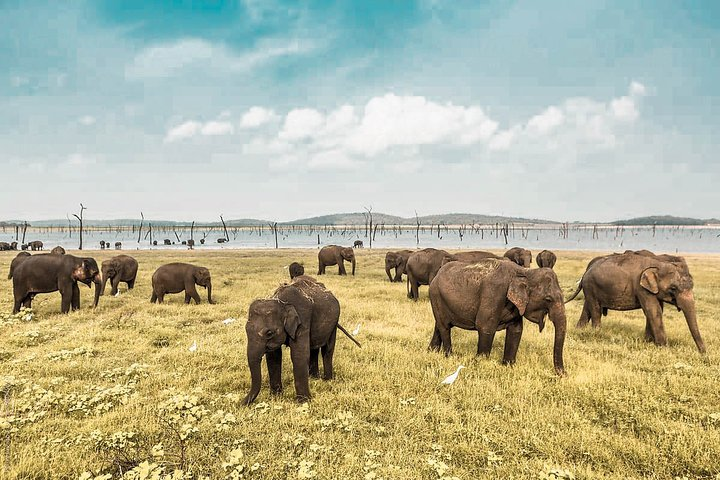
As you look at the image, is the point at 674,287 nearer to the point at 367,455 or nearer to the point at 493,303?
the point at 493,303

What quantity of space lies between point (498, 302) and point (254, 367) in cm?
536

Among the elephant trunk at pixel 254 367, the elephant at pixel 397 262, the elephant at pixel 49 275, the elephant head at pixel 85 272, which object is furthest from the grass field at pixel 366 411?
the elephant at pixel 397 262

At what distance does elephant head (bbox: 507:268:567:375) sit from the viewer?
802 centimetres

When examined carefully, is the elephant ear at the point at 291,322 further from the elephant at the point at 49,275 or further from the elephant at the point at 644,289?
the elephant at the point at 49,275

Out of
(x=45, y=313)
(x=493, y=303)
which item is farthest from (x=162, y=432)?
(x=45, y=313)

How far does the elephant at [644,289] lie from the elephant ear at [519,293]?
15.2ft

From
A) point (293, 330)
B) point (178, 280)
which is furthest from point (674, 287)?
point (178, 280)

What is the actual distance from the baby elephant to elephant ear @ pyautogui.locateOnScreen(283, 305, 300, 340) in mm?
10431

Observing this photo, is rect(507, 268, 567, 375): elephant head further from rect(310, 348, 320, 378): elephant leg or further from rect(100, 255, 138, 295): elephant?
rect(100, 255, 138, 295): elephant

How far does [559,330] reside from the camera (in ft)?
26.4

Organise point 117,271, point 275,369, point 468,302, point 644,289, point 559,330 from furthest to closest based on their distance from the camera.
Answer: point 117,271, point 644,289, point 468,302, point 559,330, point 275,369

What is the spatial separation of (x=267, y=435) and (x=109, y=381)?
427 centimetres

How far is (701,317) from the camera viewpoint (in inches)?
552

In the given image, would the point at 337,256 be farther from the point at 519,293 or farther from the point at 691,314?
the point at 691,314
